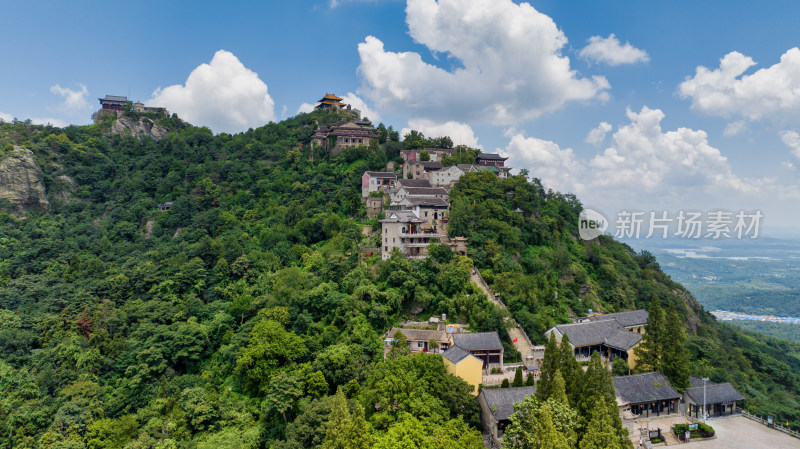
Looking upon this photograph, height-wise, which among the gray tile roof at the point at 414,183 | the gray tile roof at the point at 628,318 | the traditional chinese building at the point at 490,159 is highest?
the traditional chinese building at the point at 490,159

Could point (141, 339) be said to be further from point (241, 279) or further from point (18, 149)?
point (18, 149)

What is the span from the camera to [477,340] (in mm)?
24766

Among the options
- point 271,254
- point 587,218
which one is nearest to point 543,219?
point 587,218

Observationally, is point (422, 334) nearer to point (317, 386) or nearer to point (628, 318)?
point (317, 386)

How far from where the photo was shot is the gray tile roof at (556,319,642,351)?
88.0 ft

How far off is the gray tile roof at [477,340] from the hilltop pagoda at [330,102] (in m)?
57.6

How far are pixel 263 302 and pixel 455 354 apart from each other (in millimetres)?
17216

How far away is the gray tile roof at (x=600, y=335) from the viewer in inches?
1056

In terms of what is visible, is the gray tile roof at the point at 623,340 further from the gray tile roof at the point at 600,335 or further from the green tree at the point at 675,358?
the green tree at the point at 675,358

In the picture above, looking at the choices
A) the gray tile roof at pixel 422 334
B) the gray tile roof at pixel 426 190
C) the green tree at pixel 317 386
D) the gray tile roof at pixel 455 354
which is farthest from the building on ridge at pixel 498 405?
the gray tile roof at pixel 426 190

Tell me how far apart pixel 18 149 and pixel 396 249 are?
53441mm

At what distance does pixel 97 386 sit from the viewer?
94.9 ft

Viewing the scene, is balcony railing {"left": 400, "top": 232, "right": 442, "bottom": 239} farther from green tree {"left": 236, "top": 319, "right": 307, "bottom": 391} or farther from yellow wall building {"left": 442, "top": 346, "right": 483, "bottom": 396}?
yellow wall building {"left": 442, "top": 346, "right": 483, "bottom": 396}

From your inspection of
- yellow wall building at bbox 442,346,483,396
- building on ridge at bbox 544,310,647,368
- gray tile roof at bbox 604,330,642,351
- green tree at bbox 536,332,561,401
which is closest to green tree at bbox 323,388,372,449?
yellow wall building at bbox 442,346,483,396
